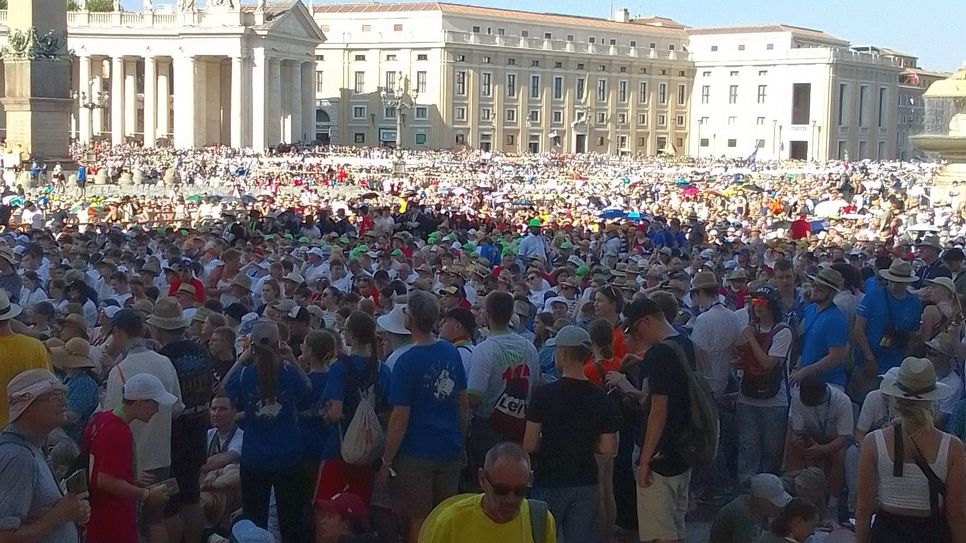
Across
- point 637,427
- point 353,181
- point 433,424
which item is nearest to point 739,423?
point 637,427

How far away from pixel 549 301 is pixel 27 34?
92.3 ft

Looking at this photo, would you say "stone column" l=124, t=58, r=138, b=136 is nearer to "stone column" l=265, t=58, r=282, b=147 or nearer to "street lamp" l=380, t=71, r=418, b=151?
"stone column" l=265, t=58, r=282, b=147

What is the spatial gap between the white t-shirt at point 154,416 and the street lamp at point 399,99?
84.6 meters

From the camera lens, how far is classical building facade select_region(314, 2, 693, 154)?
93.9 meters

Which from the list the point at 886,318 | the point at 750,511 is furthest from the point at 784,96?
the point at 750,511

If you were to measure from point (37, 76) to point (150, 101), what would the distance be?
4435cm

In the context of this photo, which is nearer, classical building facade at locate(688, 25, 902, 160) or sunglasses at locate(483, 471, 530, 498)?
sunglasses at locate(483, 471, 530, 498)

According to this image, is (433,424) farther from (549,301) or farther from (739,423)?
(549,301)

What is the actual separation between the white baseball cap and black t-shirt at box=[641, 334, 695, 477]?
237cm

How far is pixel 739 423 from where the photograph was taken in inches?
326

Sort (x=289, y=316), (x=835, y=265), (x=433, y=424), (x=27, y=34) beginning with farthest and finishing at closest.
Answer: (x=27, y=34), (x=835, y=265), (x=289, y=316), (x=433, y=424)

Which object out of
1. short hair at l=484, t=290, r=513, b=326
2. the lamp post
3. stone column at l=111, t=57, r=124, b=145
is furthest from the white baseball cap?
stone column at l=111, t=57, r=124, b=145

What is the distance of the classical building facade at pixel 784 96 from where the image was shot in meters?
105

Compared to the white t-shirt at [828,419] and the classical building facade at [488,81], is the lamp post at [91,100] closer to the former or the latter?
the classical building facade at [488,81]
